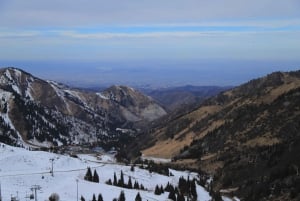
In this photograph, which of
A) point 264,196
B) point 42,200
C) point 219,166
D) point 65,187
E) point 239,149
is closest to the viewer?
point 42,200

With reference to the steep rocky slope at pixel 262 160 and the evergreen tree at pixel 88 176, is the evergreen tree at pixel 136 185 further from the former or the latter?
the steep rocky slope at pixel 262 160

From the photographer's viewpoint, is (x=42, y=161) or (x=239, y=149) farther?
(x=239, y=149)

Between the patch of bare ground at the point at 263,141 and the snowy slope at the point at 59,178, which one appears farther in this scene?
the patch of bare ground at the point at 263,141

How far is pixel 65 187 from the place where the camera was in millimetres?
95125

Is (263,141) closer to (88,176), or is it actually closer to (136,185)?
(136,185)

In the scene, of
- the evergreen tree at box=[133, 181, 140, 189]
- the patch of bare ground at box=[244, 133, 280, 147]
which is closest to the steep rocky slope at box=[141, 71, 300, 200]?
the patch of bare ground at box=[244, 133, 280, 147]

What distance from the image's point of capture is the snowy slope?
302ft

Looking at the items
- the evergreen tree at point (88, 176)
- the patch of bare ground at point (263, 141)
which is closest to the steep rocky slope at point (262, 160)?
the patch of bare ground at point (263, 141)

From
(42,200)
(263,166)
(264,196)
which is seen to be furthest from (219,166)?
(42,200)

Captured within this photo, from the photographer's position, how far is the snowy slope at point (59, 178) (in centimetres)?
9200

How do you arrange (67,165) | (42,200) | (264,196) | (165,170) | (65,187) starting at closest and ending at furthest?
1. (42,200)
2. (65,187)
3. (264,196)
4. (67,165)
5. (165,170)

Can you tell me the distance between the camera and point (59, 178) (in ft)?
340

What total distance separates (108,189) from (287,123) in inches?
3876

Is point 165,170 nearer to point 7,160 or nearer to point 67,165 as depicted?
point 67,165
